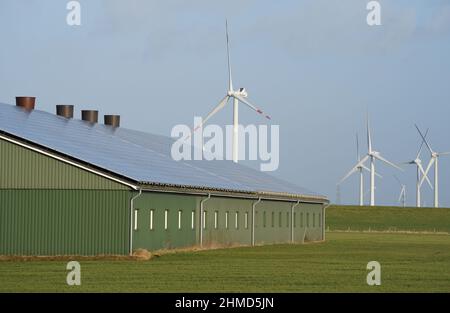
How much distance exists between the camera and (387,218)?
149 m

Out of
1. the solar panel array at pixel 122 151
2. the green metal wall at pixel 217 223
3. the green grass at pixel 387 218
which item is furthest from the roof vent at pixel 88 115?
the green grass at pixel 387 218

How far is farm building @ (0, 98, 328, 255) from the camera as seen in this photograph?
48.3 metres

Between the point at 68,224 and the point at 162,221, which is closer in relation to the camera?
the point at 68,224

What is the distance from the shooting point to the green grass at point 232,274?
31453 mm

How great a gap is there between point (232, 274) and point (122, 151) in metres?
21.7

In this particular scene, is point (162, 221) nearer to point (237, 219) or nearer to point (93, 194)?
point (93, 194)

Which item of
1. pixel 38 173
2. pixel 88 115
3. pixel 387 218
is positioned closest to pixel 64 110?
pixel 88 115

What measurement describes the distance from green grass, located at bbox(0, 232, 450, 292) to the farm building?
8.44 ft

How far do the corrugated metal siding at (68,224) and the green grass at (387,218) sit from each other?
3304 inches

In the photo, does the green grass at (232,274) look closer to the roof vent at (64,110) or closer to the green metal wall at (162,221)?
the green metal wall at (162,221)

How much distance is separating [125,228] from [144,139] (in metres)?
25.7
